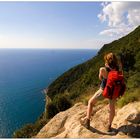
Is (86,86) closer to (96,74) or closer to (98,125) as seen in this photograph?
(96,74)

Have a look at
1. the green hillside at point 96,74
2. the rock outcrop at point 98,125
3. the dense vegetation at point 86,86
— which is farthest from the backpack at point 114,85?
the green hillside at point 96,74

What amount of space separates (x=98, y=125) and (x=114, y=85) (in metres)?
1.30

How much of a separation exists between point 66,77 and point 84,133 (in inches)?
2258

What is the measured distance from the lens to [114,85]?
566cm

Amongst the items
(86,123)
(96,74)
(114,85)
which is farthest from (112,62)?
(96,74)

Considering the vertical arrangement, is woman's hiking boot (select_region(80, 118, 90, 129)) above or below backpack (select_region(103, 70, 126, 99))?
below

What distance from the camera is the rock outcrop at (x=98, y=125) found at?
5.90m

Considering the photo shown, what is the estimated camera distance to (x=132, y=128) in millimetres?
5926

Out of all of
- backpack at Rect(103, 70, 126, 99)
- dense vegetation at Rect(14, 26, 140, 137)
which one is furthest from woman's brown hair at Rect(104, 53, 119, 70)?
dense vegetation at Rect(14, 26, 140, 137)

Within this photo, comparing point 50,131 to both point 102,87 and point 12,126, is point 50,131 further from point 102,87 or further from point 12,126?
point 12,126

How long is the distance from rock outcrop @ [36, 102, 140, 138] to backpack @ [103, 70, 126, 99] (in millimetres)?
791

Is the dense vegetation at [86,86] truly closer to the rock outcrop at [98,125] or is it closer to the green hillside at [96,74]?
the green hillside at [96,74]

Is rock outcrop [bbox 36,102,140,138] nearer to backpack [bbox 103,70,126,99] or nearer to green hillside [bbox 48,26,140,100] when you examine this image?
backpack [bbox 103,70,126,99]

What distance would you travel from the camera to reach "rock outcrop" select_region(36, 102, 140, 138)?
5900mm
